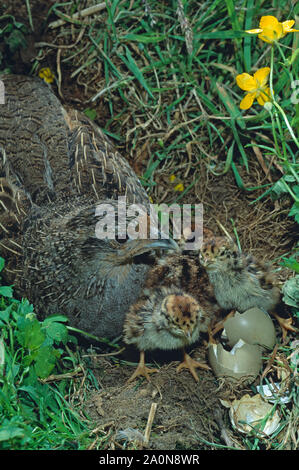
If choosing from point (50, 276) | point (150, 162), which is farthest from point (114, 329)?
point (150, 162)

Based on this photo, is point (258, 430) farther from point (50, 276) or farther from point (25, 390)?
point (50, 276)

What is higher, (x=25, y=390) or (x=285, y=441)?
(x=25, y=390)

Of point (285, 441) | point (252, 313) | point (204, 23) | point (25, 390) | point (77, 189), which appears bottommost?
point (285, 441)

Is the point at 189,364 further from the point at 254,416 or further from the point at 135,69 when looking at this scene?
the point at 135,69

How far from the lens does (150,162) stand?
18.4 feet

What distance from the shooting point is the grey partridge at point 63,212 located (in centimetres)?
435

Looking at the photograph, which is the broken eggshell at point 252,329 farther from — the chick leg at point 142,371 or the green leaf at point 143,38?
the green leaf at point 143,38

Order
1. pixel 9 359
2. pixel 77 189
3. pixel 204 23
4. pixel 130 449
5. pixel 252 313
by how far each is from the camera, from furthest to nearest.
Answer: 1. pixel 204 23
2. pixel 77 189
3. pixel 252 313
4. pixel 9 359
5. pixel 130 449

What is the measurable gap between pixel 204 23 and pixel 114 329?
297cm

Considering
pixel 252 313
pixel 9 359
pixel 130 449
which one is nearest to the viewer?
pixel 130 449

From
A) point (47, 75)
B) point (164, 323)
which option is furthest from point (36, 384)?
point (47, 75)

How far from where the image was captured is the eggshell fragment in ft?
13.0

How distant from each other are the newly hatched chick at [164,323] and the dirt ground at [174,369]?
0.14 meters

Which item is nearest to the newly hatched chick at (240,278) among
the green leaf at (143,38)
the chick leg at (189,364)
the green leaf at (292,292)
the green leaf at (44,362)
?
the green leaf at (292,292)
